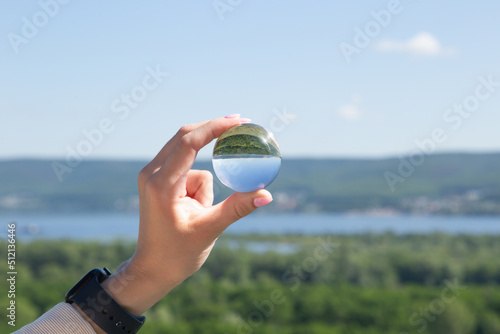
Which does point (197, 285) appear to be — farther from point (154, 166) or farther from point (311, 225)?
point (311, 225)

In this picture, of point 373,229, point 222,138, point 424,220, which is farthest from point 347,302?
point 424,220

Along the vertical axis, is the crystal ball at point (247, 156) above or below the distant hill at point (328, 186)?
above

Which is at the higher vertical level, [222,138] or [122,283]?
[222,138]

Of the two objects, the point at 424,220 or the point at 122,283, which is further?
the point at 424,220

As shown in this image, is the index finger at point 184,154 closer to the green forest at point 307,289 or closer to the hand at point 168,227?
the hand at point 168,227

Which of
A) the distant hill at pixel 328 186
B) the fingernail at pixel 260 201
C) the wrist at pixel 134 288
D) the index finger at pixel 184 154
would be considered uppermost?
the index finger at pixel 184 154

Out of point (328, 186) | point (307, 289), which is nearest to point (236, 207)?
point (307, 289)

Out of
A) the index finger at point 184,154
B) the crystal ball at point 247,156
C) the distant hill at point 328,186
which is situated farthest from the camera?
the distant hill at point 328,186

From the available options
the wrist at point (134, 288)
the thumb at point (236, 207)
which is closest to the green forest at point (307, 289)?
the wrist at point (134, 288)
